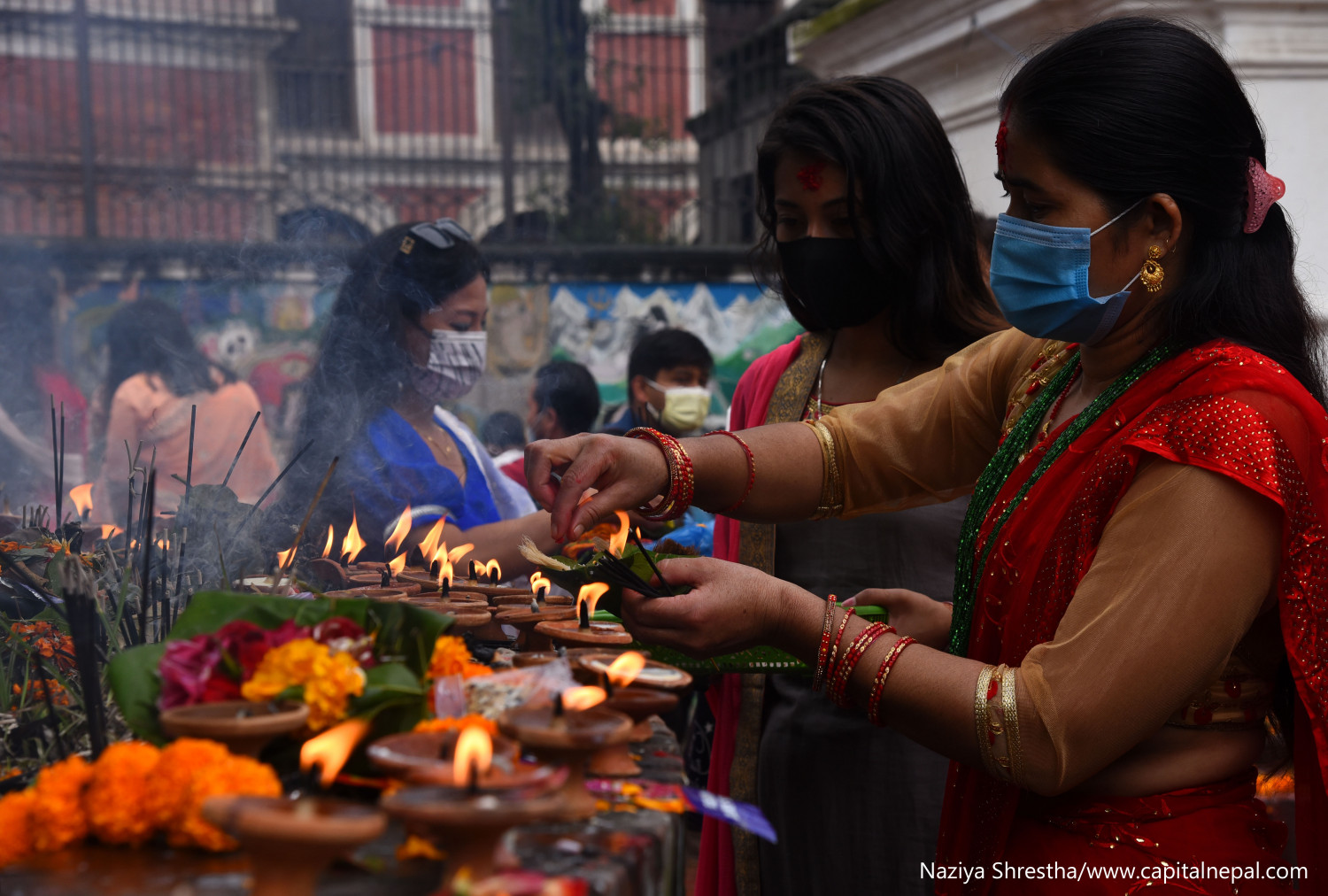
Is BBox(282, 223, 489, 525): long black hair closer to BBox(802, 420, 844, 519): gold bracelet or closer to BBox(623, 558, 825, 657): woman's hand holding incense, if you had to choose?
BBox(802, 420, 844, 519): gold bracelet

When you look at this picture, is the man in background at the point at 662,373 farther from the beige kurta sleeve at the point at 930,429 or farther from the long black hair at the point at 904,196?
the beige kurta sleeve at the point at 930,429

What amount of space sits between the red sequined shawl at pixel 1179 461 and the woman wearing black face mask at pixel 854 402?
0.66 meters

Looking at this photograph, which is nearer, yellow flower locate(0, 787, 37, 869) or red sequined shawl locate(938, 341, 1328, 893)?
yellow flower locate(0, 787, 37, 869)

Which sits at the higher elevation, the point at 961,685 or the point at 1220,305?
the point at 1220,305

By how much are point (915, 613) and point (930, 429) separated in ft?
1.36

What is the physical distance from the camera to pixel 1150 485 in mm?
1670

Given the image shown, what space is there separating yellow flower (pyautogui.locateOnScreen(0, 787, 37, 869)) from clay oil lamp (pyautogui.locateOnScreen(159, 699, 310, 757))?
161mm

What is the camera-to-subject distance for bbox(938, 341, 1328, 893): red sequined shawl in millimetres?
1651

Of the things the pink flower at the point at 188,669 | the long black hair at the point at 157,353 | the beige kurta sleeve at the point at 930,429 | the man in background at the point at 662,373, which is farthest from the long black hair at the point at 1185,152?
the long black hair at the point at 157,353

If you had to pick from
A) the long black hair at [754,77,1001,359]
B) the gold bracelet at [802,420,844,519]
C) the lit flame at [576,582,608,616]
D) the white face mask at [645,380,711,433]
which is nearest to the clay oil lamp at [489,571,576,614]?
the lit flame at [576,582,608,616]

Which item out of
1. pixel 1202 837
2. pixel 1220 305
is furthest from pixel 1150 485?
pixel 1202 837

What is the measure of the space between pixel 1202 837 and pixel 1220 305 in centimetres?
87

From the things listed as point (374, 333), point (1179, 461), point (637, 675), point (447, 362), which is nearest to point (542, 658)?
point (637, 675)

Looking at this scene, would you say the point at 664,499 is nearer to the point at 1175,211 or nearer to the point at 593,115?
the point at 1175,211
